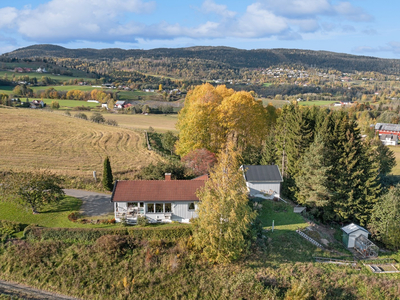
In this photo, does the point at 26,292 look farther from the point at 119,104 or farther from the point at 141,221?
the point at 119,104

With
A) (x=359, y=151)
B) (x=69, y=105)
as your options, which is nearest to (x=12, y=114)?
(x=69, y=105)

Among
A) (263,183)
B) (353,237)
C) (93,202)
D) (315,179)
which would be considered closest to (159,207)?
(93,202)

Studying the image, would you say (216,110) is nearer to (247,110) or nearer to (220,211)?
(247,110)

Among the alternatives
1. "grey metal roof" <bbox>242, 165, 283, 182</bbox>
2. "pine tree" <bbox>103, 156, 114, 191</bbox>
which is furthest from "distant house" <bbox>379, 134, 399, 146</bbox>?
"pine tree" <bbox>103, 156, 114, 191</bbox>

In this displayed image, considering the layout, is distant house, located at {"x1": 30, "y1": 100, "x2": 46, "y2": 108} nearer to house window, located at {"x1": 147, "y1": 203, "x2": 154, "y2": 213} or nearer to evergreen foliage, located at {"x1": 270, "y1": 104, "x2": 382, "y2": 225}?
house window, located at {"x1": 147, "y1": 203, "x2": 154, "y2": 213}

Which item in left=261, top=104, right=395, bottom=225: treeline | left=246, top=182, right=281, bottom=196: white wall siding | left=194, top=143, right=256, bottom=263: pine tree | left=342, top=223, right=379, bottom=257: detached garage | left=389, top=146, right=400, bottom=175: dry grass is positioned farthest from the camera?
left=389, top=146, right=400, bottom=175: dry grass

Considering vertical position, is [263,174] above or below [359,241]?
above

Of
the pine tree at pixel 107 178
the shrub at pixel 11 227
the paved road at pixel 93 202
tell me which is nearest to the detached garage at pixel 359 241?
the paved road at pixel 93 202
